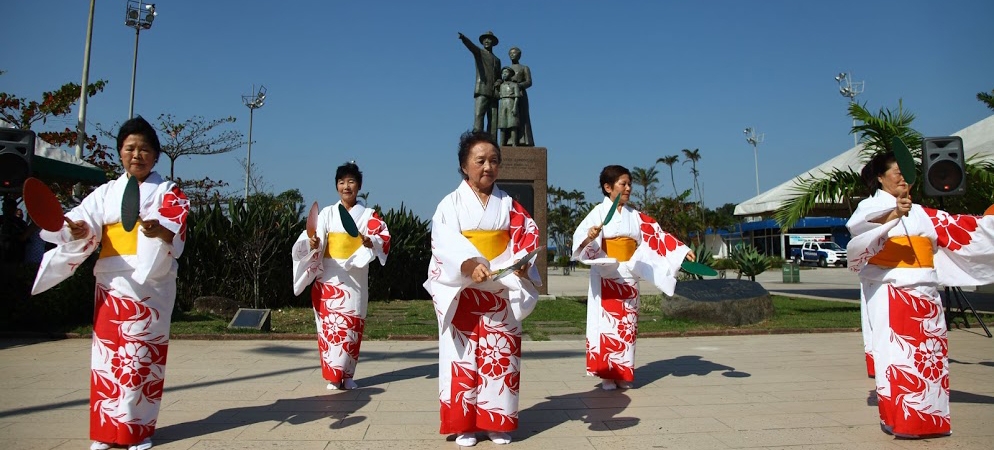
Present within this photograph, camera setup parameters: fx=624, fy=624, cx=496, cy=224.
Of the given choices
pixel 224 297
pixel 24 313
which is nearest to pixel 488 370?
pixel 24 313

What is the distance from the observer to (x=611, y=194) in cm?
562

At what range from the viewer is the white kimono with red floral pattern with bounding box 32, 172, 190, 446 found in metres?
3.51

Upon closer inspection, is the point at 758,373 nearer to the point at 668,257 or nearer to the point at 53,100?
the point at 668,257

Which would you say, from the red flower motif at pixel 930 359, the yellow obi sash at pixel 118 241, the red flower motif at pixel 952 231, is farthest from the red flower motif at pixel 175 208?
the red flower motif at pixel 952 231

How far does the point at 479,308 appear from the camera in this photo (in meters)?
3.69

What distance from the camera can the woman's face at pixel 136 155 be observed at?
12.2 feet

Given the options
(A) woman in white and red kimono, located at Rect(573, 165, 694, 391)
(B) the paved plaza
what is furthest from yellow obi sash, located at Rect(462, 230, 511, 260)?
(A) woman in white and red kimono, located at Rect(573, 165, 694, 391)

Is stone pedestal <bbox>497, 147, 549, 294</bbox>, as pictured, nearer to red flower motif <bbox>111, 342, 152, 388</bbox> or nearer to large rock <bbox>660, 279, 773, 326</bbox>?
large rock <bbox>660, 279, 773, 326</bbox>

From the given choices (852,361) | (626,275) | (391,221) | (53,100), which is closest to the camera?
(626,275)

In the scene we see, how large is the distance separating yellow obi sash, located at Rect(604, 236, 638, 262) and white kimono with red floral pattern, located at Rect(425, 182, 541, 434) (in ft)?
6.03

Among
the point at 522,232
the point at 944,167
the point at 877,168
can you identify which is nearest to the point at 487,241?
the point at 522,232

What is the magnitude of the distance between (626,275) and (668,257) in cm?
41

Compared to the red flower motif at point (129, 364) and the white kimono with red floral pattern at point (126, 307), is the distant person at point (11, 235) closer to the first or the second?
the white kimono with red floral pattern at point (126, 307)

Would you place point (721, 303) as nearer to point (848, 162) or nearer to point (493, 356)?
point (848, 162)
